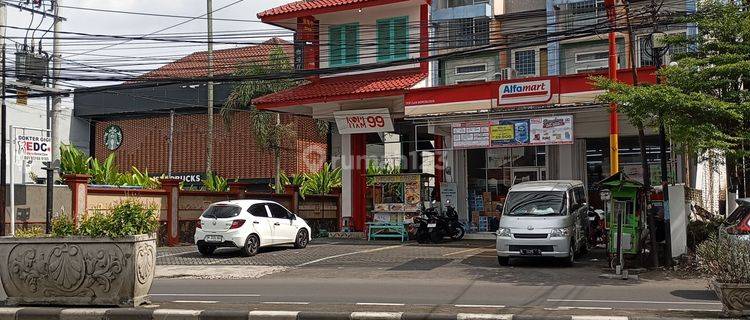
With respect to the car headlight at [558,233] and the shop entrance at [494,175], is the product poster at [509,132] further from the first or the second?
the car headlight at [558,233]

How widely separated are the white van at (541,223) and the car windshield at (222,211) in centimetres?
756

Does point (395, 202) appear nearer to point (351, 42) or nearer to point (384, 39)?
point (384, 39)

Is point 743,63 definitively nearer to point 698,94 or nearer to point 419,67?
point 698,94

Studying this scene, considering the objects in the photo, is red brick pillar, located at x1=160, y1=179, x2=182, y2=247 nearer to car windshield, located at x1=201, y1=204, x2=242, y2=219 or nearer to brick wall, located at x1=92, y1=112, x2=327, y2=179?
car windshield, located at x1=201, y1=204, x2=242, y2=219

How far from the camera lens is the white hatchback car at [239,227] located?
21133mm

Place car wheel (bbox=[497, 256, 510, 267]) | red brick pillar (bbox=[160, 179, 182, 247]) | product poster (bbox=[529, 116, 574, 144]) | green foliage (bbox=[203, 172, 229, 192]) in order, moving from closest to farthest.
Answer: car wheel (bbox=[497, 256, 510, 267]), product poster (bbox=[529, 116, 574, 144]), red brick pillar (bbox=[160, 179, 182, 247]), green foliage (bbox=[203, 172, 229, 192])

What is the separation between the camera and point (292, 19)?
28.9m

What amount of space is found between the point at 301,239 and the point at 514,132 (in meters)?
7.39

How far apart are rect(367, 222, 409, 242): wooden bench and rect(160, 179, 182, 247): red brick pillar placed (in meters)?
6.56

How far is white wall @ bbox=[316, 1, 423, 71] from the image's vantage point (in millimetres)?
26703

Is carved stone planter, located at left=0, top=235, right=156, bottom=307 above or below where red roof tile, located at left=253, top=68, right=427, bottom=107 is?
below

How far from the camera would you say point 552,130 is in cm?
2236

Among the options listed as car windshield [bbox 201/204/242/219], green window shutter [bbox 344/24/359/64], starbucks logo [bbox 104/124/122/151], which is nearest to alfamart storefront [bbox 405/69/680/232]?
green window shutter [bbox 344/24/359/64]

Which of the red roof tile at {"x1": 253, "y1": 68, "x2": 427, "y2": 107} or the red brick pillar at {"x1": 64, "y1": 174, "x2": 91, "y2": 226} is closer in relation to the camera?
the red brick pillar at {"x1": 64, "y1": 174, "x2": 91, "y2": 226}
